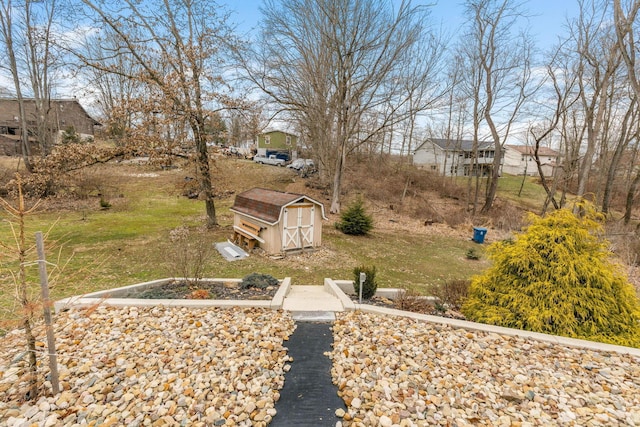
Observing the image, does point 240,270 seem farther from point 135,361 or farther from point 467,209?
point 467,209

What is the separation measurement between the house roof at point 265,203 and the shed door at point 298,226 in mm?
272

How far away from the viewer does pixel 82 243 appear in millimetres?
9930

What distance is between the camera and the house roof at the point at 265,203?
9398mm

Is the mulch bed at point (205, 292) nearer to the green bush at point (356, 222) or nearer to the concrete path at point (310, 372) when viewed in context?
the concrete path at point (310, 372)

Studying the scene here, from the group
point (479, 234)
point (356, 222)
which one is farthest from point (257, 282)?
point (479, 234)

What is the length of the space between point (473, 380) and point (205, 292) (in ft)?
13.8

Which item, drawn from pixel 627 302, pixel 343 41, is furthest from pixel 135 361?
pixel 343 41

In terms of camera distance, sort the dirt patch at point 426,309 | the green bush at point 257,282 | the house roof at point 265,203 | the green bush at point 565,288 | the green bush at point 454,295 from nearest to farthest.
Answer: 1. the green bush at point 565,288
2. the dirt patch at point 426,309
3. the green bush at point 454,295
4. the green bush at point 257,282
5. the house roof at point 265,203

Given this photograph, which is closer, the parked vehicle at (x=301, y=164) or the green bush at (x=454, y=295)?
the green bush at (x=454, y=295)

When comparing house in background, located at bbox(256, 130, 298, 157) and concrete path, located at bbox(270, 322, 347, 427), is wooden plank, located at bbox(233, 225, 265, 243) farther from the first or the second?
house in background, located at bbox(256, 130, 298, 157)

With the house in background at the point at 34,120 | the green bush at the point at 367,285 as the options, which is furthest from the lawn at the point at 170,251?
the house in background at the point at 34,120

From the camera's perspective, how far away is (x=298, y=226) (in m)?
9.93

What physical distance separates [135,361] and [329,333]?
240 cm

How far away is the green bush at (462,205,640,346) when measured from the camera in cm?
406
